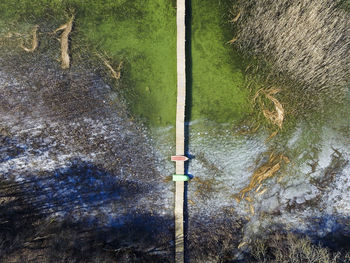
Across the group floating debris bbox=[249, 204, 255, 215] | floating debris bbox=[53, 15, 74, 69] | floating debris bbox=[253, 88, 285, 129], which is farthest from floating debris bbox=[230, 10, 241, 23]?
floating debris bbox=[249, 204, 255, 215]

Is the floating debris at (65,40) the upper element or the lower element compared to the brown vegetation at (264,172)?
upper

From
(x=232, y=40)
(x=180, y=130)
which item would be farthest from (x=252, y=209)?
(x=232, y=40)

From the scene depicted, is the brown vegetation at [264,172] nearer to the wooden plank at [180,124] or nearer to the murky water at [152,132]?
the murky water at [152,132]

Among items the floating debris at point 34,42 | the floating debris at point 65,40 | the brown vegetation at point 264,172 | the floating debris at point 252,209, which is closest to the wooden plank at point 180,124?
the brown vegetation at point 264,172

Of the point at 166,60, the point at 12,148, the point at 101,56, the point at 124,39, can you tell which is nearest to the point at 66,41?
the point at 101,56

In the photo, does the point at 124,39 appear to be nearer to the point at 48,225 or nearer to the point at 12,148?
the point at 12,148

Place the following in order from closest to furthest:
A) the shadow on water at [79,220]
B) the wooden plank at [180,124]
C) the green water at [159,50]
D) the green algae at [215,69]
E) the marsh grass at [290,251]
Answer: the marsh grass at [290,251]
the shadow on water at [79,220]
the wooden plank at [180,124]
the green water at [159,50]
the green algae at [215,69]

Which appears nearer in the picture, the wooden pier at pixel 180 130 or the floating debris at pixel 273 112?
the wooden pier at pixel 180 130
